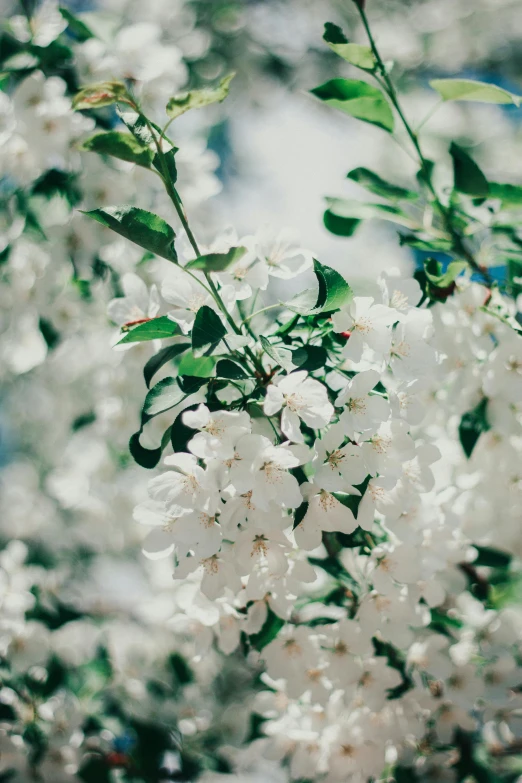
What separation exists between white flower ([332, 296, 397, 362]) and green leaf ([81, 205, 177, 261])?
28 cm

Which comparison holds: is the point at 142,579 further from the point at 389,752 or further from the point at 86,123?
the point at 86,123

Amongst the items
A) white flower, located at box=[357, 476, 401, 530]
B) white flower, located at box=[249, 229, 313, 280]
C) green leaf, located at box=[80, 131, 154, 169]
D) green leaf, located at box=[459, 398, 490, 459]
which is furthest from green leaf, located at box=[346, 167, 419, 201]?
white flower, located at box=[357, 476, 401, 530]

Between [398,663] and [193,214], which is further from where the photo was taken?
[193,214]

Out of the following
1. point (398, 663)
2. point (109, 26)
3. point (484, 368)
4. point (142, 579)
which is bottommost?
point (142, 579)

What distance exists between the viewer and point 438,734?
143 centimetres

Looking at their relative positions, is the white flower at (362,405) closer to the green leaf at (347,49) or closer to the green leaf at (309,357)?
the green leaf at (309,357)

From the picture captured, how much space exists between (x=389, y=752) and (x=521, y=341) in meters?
1.10

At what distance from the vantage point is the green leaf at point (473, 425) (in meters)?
1.31

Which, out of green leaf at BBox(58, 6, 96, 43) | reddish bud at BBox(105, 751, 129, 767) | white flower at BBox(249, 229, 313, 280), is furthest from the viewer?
reddish bud at BBox(105, 751, 129, 767)

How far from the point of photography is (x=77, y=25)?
158cm

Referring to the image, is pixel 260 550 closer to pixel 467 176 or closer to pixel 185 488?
pixel 185 488

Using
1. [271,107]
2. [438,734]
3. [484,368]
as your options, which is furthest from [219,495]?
[271,107]

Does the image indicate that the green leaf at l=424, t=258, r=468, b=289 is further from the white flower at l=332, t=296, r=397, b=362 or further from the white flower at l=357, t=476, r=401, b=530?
the white flower at l=357, t=476, r=401, b=530

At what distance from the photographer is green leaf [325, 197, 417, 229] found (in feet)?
4.34
